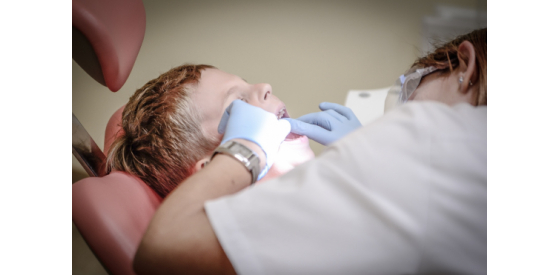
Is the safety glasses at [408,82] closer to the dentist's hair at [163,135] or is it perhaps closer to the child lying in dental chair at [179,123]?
the child lying in dental chair at [179,123]

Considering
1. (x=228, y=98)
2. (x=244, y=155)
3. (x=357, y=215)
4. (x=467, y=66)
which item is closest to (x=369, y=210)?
(x=357, y=215)

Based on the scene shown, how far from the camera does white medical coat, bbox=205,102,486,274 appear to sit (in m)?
0.39

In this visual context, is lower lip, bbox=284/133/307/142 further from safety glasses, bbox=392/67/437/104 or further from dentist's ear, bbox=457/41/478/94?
dentist's ear, bbox=457/41/478/94

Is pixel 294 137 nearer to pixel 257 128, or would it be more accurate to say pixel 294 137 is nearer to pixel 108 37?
pixel 257 128

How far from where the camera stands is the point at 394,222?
1.28ft

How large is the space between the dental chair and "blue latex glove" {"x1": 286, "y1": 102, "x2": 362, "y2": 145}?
0.33 metres

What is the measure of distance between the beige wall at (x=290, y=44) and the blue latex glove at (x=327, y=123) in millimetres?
21

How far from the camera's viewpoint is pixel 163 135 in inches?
29.4

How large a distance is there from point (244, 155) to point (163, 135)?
1.09 feet

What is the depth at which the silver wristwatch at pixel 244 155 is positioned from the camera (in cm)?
48

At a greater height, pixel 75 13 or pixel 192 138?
pixel 75 13
